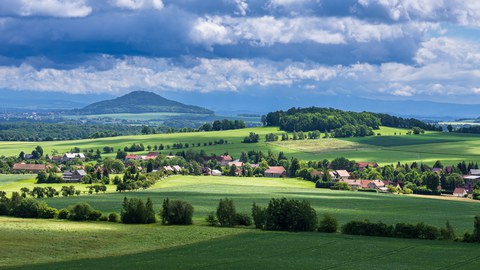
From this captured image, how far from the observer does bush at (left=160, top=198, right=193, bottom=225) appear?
75750 mm

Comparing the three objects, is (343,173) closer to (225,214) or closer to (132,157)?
(132,157)

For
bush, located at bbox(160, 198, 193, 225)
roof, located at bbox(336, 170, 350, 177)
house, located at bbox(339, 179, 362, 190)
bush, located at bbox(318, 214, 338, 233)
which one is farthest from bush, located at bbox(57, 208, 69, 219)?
roof, located at bbox(336, 170, 350, 177)

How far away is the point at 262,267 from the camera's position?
167 feet

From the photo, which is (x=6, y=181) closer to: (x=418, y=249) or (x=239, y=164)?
(x=239, y=164)

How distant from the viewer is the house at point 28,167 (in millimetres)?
160125

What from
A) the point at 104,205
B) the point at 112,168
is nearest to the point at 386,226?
the point at 104,205

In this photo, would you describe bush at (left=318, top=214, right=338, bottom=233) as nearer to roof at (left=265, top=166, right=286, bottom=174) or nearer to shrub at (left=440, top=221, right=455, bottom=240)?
shrub at (left=440, top=221, right=455, bottom=240)

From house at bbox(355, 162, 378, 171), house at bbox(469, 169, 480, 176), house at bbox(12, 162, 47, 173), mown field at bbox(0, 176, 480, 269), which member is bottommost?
mown field at bbox(0, 176, 480, 269)

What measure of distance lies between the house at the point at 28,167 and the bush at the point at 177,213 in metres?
89.6

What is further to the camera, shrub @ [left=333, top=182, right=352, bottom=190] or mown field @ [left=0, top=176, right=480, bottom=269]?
shrub @ [left=333, top=182, right=352, bottom=190]

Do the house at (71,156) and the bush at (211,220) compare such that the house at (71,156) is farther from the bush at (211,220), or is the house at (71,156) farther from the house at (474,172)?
the bush at (211,220)

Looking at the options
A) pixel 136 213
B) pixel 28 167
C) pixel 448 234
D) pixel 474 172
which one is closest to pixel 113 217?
pixel 136 213

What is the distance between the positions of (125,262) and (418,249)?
915 inches

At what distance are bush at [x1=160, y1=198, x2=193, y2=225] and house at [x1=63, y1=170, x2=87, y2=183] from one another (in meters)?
60.6
